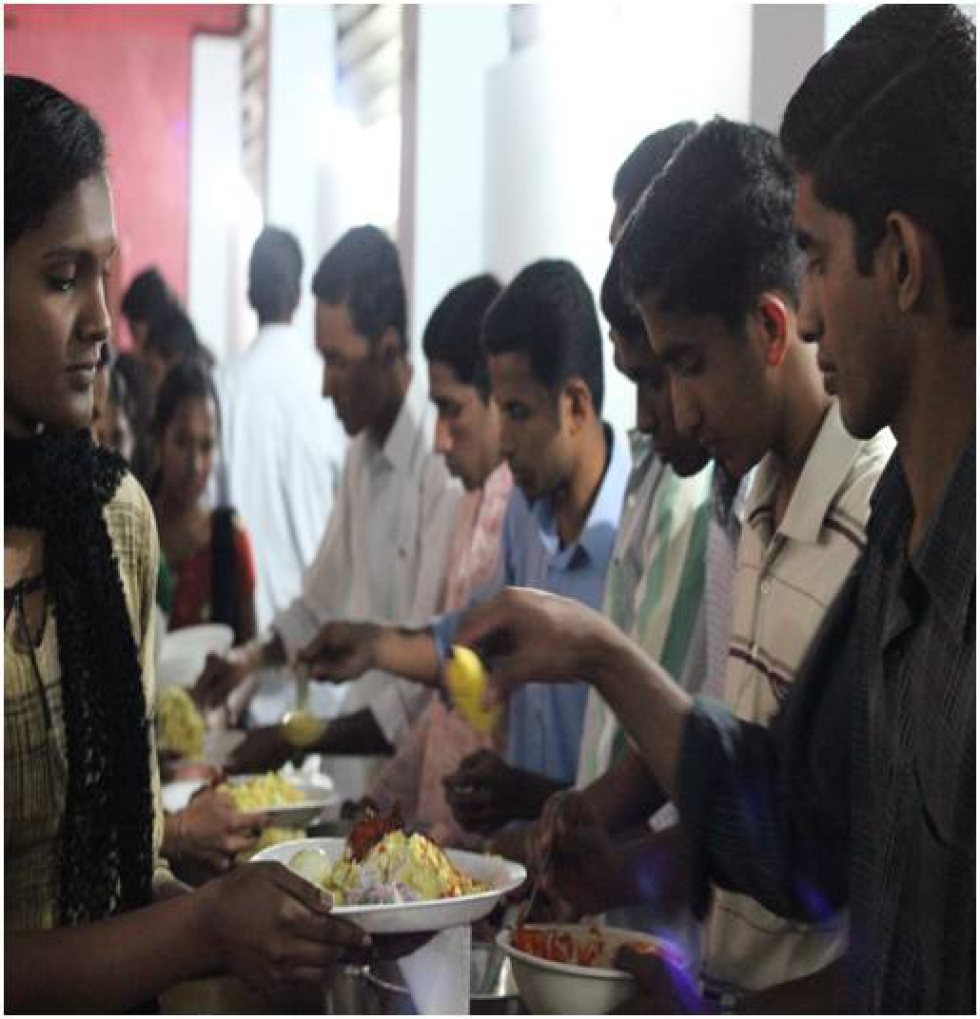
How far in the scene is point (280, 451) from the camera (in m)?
2.54

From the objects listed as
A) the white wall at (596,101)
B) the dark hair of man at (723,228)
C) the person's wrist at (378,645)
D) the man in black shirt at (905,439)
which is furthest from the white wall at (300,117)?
the man in black shirt at (905,439)

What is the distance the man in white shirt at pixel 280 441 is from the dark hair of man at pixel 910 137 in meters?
1.66

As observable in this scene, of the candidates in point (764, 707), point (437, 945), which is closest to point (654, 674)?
point (764, 707)

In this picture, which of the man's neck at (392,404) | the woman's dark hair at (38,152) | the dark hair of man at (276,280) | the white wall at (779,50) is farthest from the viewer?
the dark hair of man at (276,280)

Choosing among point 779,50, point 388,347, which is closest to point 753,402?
point 779,50

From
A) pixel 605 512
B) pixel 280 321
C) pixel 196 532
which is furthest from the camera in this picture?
pixel 280 321

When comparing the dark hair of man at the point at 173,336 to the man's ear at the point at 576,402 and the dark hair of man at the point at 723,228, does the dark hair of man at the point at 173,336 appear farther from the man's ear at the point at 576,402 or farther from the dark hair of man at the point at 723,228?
the dark hair of man at the point at 723,228

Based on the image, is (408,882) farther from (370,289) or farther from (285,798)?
(370,289)

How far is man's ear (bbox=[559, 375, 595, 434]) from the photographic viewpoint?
152cm

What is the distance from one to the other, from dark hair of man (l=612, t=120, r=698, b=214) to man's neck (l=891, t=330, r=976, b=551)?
1.19ft

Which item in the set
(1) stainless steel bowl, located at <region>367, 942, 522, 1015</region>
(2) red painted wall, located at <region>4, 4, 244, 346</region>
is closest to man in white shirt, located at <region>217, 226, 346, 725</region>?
(2) red painted wall, located at <region>4, 4, 244, 346</region>

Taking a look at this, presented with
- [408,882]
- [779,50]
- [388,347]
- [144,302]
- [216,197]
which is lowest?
[408,882]

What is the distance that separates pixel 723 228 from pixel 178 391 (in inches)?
55.3

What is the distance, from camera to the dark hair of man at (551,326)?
151 cm
